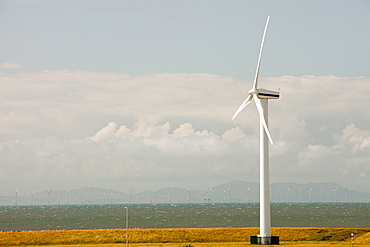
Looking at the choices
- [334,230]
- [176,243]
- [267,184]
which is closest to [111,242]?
[176,243]

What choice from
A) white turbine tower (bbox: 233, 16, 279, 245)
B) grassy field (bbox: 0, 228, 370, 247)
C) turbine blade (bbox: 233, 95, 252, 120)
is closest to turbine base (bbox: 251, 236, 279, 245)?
white turbine tower (bbox: 233, 16, 279, 245)

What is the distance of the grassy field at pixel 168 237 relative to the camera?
A: 206 ft

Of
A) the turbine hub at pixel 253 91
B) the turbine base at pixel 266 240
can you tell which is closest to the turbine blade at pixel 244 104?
the turbine hub at pixel 253 91

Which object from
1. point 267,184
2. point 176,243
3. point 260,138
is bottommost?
point 176,243

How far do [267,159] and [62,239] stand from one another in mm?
22772

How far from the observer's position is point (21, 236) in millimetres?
64250

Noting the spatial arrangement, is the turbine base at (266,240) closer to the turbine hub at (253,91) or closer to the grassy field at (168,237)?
the grassy field at (168,237)

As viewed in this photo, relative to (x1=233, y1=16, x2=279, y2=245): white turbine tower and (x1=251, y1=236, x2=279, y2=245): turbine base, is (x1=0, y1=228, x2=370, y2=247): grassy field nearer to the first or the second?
(x1=251, y1=236, x2=279, y2=245): turbine base

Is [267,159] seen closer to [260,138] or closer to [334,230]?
[260,138]

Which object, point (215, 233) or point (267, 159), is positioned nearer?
point (267, 159)

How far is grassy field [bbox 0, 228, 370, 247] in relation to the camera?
62.9 m

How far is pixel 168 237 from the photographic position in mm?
64188

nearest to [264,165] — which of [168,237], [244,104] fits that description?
[244,104]

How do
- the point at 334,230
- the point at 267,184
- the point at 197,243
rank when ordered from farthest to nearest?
the point at 334,230 → the point at 197,243 → the point at 267,184
